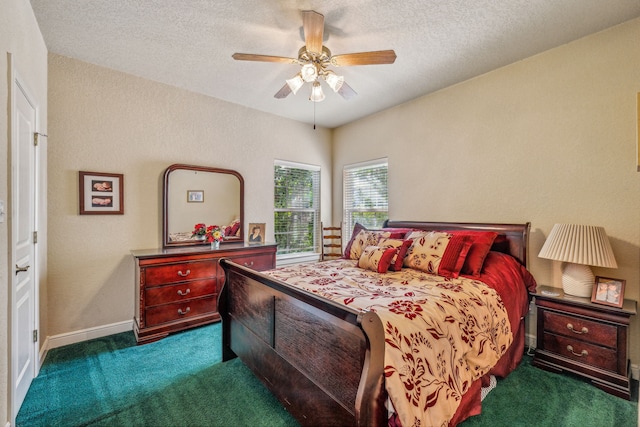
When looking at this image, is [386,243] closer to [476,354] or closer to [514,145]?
[476,354]

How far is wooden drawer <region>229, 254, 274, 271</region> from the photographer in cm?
342

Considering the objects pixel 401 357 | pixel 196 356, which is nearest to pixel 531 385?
pixel 401 357

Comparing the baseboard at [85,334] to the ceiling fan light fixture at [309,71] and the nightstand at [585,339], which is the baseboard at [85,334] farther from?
the nightstand at [585,339]

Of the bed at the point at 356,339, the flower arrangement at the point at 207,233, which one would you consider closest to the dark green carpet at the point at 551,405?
the bed at the point at 356,339

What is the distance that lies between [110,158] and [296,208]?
2.49 m

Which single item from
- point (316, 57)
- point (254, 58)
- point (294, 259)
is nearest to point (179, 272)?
point (294, 259)

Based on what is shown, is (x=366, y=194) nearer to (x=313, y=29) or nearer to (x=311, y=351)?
(x=313, y=29)

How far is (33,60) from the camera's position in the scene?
2.17m

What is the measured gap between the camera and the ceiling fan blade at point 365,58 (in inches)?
82.4

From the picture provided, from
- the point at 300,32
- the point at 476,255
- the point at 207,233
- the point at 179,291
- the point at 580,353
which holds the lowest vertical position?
the point at 580,353

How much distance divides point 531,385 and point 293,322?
6.23 feet

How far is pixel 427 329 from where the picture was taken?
1.49 m

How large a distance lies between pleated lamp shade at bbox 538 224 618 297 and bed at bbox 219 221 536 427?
0.30 metres

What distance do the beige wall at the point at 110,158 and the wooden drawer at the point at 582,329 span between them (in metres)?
3.78
